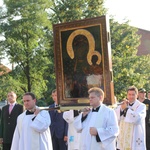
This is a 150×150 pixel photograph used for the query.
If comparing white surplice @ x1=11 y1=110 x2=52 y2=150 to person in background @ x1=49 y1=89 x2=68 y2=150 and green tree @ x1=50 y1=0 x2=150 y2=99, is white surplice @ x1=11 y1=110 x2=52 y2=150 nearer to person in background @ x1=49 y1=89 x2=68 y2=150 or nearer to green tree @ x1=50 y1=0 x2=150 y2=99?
Result: person in background @ x1=49 y1=89 x2=68 y2=150

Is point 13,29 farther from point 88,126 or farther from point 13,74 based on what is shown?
point 88,126

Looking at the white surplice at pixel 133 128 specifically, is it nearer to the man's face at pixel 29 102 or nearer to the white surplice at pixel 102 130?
the white surplice at pixel 102 130

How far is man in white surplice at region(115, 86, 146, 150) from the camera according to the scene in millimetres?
9039

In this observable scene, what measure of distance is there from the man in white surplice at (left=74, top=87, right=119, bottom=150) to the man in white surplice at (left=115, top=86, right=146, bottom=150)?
2097 millimetres

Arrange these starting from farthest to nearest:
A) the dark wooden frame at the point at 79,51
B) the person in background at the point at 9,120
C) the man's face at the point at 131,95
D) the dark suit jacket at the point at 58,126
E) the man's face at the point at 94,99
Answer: the person in background at the point at 9,120, the dark suit jacket at the point at 58,126, the man's face at the point at 131,95, the dark wooden frame at the point at 79,51, the man's face at the point at 94,99

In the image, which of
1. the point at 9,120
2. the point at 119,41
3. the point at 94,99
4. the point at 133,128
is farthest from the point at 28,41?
the point at 94,99

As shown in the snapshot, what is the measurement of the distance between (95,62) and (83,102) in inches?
36.5

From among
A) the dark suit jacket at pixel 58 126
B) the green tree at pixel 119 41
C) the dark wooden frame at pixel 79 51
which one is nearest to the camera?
the dark wooden frame at pixel 79 51

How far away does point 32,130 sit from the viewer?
7.03m

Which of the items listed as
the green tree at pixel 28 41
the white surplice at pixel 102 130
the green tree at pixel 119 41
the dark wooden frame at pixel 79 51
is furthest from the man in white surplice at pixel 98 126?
the green tree at pixel 119 41

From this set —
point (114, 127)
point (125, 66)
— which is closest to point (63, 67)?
point (114, 127)

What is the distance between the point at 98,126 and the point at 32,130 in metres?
1.25

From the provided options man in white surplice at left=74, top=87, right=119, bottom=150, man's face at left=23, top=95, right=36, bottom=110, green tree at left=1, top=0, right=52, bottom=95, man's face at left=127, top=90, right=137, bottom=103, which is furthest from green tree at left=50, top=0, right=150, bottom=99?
man in white surplice at left=74, top=87, right=119, bottom=150

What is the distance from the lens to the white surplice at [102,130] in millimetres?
6586
